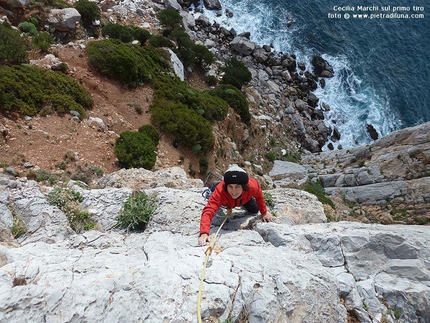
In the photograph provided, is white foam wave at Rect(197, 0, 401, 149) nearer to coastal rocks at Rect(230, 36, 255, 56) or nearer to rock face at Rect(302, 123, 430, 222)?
coastal rocks at Rect(230, 36, 255, 56)

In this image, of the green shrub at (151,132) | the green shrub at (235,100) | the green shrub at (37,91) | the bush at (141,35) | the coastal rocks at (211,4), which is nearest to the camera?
the green shrub at (37,91)

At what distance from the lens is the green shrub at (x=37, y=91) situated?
15.2m

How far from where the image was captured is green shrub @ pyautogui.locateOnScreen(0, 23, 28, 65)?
16.8 metres

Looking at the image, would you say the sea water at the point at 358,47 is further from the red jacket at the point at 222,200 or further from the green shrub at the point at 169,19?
the red jacket at the point at 222,200

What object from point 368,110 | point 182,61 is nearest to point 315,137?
point 368,110

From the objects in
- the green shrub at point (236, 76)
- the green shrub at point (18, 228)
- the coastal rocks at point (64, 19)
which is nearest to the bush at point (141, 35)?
the coastal rocks at point (64, 19)

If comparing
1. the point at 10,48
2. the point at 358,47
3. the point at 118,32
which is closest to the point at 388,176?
the point at 118,32

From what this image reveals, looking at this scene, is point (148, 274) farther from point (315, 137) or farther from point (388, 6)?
point (388, 6)

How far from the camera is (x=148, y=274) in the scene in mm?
5012

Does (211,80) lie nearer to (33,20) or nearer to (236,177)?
(33,20)

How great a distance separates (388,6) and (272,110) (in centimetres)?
2881

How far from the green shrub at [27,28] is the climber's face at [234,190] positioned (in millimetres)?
21543

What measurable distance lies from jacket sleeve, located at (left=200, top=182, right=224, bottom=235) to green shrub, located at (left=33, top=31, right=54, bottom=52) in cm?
1888

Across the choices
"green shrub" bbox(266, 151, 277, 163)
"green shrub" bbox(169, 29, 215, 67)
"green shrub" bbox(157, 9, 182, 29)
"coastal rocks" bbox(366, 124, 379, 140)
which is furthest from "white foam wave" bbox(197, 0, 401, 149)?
"green shrub" bbox(169, 29, 215, 67)
